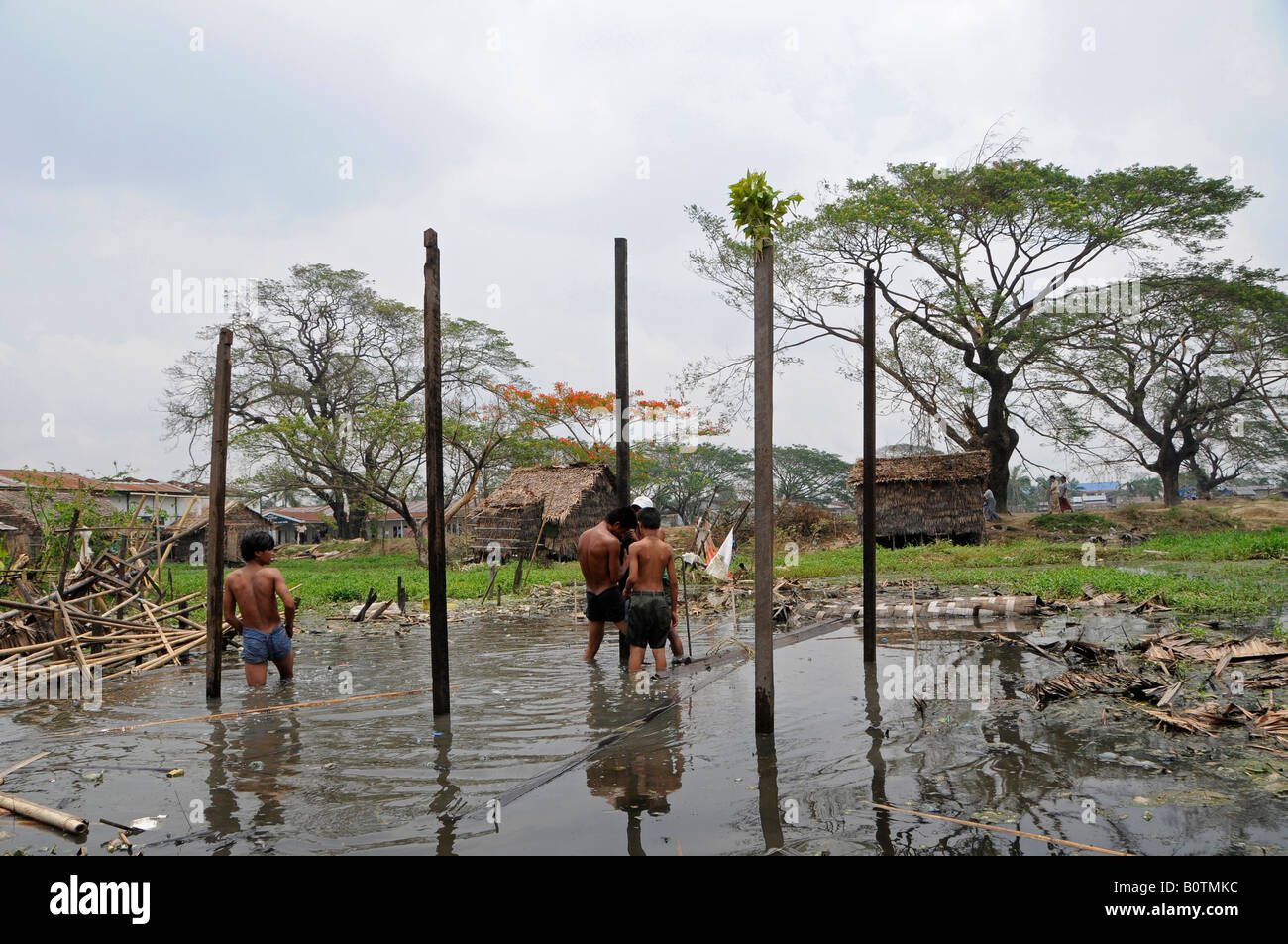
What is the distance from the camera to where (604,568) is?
29.0 feet

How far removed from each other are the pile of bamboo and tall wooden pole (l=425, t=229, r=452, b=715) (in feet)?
15.2

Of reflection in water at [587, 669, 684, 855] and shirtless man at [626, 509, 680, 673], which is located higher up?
shirtless man at [626, 509, 680, 673]

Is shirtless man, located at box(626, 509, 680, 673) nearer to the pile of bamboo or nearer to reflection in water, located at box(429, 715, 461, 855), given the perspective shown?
reflection in water, located at box(429, 715, 461, 855)

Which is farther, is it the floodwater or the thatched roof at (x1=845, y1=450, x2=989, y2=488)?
the thatched roof at (x1=845, y1=450, x2=989, y2=488)

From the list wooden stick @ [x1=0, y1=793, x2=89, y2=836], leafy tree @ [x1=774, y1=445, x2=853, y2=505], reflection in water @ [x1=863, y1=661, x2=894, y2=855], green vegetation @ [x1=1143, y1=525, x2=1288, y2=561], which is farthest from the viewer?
leafy tree @ [x1=774, y1=445, x2=853, y2=505]

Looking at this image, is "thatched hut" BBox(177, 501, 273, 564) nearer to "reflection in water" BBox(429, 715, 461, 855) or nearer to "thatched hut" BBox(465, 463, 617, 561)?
"thatched hut" BBox(465, 463, 617, 561)

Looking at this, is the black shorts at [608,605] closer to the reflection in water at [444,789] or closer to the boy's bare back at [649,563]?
the boy's bare back at [649,563]

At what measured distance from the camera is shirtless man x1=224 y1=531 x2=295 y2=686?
7680mm

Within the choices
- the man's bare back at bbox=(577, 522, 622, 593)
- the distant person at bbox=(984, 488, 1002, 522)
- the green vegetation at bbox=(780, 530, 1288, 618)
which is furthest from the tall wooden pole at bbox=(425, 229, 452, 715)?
the distant person at bbox=(984, 488, 1002, 522)

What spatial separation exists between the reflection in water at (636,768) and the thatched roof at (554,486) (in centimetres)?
2084

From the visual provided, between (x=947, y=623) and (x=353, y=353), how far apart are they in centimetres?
3292

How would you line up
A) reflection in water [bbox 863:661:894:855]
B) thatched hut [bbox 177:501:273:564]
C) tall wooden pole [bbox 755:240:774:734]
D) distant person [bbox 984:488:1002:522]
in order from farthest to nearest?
thatched hut [bbox 177:501:273:564], distant person [bbox 984:488:1002:522], tall wooden pole [bbox 755:240:774:734], reflection in water [bbox 863:661:894:855]

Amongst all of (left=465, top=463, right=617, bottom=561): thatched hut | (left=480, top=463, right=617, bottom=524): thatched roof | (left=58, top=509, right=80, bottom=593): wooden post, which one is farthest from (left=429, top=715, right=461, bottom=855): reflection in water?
(left=480, top=463, right=617, bottom=524): thatched roof

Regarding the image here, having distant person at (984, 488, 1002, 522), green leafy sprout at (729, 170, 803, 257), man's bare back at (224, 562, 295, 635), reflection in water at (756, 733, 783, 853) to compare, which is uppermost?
green leafy sprout at (729, 170, 803, 257)
